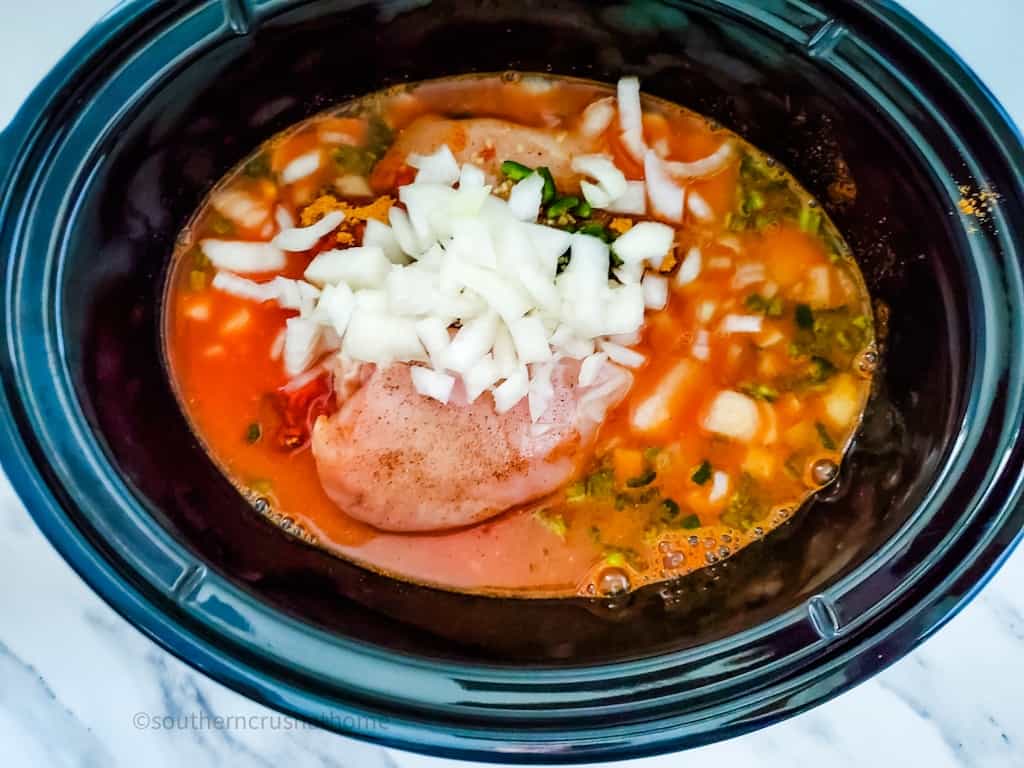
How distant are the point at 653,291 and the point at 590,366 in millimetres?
185

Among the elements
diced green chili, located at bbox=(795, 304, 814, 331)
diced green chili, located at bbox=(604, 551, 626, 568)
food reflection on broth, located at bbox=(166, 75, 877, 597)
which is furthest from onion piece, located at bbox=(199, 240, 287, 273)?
diced green chili, located at bbox=(795, 304, 814, 331)

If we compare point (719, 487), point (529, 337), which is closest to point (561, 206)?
point (529, 337)

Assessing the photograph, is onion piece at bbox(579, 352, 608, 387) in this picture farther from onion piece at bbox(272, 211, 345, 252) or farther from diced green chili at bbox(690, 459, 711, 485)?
onion piece at bbox(272, 211, 345, 252)

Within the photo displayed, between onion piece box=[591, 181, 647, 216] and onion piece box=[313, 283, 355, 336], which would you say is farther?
onion piece box=[591, 181, 647, 216]

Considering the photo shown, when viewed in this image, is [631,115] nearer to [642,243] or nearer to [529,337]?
[642,243]

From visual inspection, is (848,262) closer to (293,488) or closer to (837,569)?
(837,569)

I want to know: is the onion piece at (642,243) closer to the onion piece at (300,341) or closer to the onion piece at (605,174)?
the onion piece at (605,174)

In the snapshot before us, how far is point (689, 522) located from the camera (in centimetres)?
189

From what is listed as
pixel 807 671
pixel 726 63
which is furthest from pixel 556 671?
pixel 726 63

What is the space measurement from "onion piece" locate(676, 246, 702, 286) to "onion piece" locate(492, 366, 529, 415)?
0.35m

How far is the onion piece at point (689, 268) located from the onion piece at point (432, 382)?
47cm

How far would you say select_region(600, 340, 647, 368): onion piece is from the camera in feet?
6.13

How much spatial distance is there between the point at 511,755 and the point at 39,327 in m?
0.94

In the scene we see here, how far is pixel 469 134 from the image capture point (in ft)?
6.23
